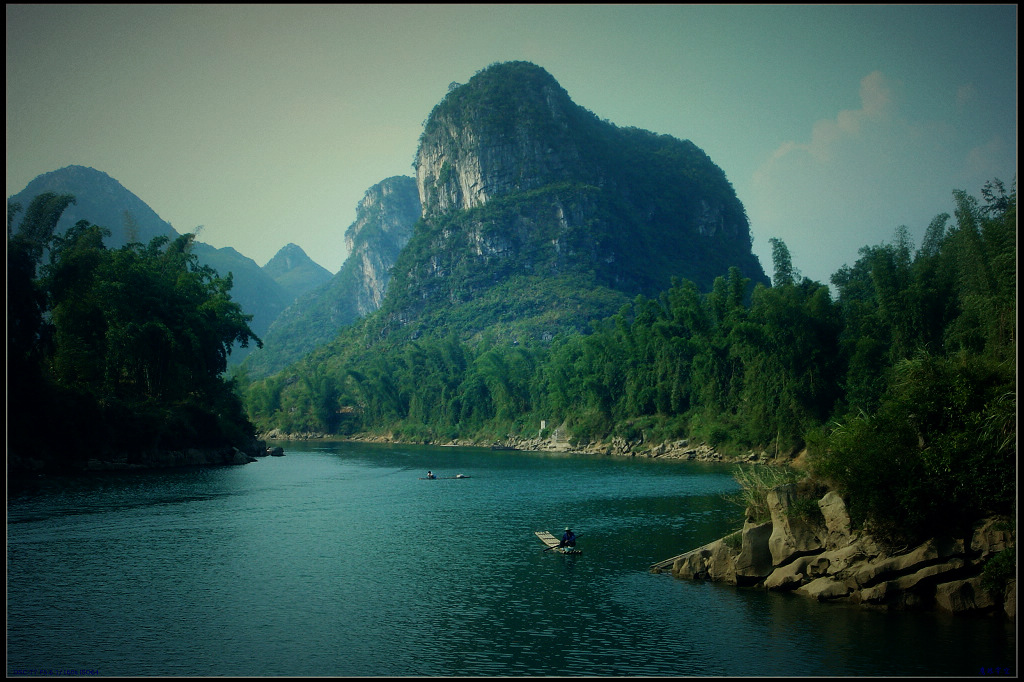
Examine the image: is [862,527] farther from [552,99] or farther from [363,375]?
[552,99]

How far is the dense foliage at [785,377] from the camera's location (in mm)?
17359

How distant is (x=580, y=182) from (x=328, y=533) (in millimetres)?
132762

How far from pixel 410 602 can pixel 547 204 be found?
134110mm

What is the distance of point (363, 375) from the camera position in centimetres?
11056

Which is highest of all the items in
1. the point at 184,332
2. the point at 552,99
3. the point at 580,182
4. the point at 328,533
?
the point at 552,99

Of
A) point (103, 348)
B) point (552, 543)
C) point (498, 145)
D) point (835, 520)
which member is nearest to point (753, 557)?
point (835, 520)

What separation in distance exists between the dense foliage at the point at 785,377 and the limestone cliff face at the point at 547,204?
405 inches

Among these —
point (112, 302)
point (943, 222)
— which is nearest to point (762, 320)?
point (943, 222)

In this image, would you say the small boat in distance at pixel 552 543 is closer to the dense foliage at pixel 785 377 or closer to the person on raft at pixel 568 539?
the person on raft at pixel 568 539

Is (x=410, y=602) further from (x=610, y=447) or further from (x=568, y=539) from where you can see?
(x=610, y=447)

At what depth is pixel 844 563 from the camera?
1770cm

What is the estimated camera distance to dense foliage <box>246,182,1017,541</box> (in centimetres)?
1736

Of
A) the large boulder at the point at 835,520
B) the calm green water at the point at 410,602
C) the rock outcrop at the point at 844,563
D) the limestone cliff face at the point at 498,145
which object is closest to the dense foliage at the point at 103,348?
the calm green water at the point at 410,602

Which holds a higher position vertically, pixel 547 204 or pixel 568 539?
pixel 547 204
